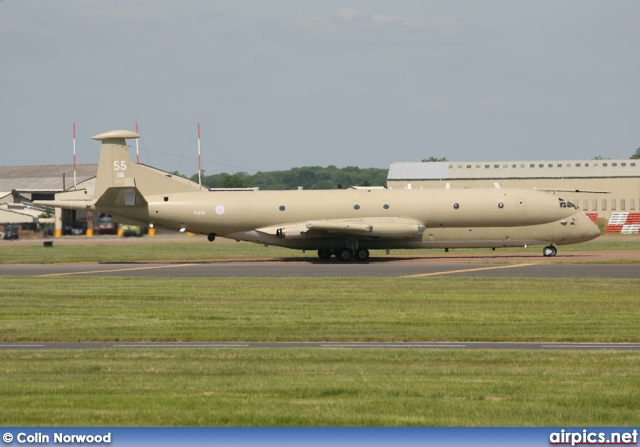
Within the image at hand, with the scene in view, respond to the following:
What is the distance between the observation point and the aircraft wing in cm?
4288

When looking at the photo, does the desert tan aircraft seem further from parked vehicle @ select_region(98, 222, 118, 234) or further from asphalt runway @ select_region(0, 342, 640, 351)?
parked vehicle @ select_region(98, 222, 118, 234)

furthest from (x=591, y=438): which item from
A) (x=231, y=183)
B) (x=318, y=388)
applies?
Result: (x=231, y=183)

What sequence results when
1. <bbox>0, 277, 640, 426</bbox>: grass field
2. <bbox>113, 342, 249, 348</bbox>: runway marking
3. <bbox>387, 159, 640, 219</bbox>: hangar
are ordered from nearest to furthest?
1. <bbox>0, 277, 640, 426</bbox>: grass field
2. <bbox>113, 342, 249, 348</bbox>: runway marking
3. <bbox>387, 159, 640, 219</bbox>: hangar

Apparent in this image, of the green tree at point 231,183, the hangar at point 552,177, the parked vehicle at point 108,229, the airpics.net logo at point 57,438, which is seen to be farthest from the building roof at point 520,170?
the airpics.net logo at point 57,438

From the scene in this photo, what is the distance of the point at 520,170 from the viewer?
338 feet

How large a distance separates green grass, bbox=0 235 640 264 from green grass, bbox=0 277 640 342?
663 inches

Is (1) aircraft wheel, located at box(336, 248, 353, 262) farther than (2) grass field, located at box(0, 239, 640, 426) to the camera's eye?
Yes

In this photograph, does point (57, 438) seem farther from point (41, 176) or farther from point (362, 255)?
point (41, 176)

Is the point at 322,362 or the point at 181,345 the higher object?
the point at 322,362

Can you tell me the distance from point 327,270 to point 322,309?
1393 centimetres

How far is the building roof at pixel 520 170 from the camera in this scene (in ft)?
332

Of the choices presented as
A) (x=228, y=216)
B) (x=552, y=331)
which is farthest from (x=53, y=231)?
(x=552, y=331)

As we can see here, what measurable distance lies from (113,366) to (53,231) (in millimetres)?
74203

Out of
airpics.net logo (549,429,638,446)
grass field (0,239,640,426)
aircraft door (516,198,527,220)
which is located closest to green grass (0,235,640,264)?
aircraft door (516,198,527,220)
